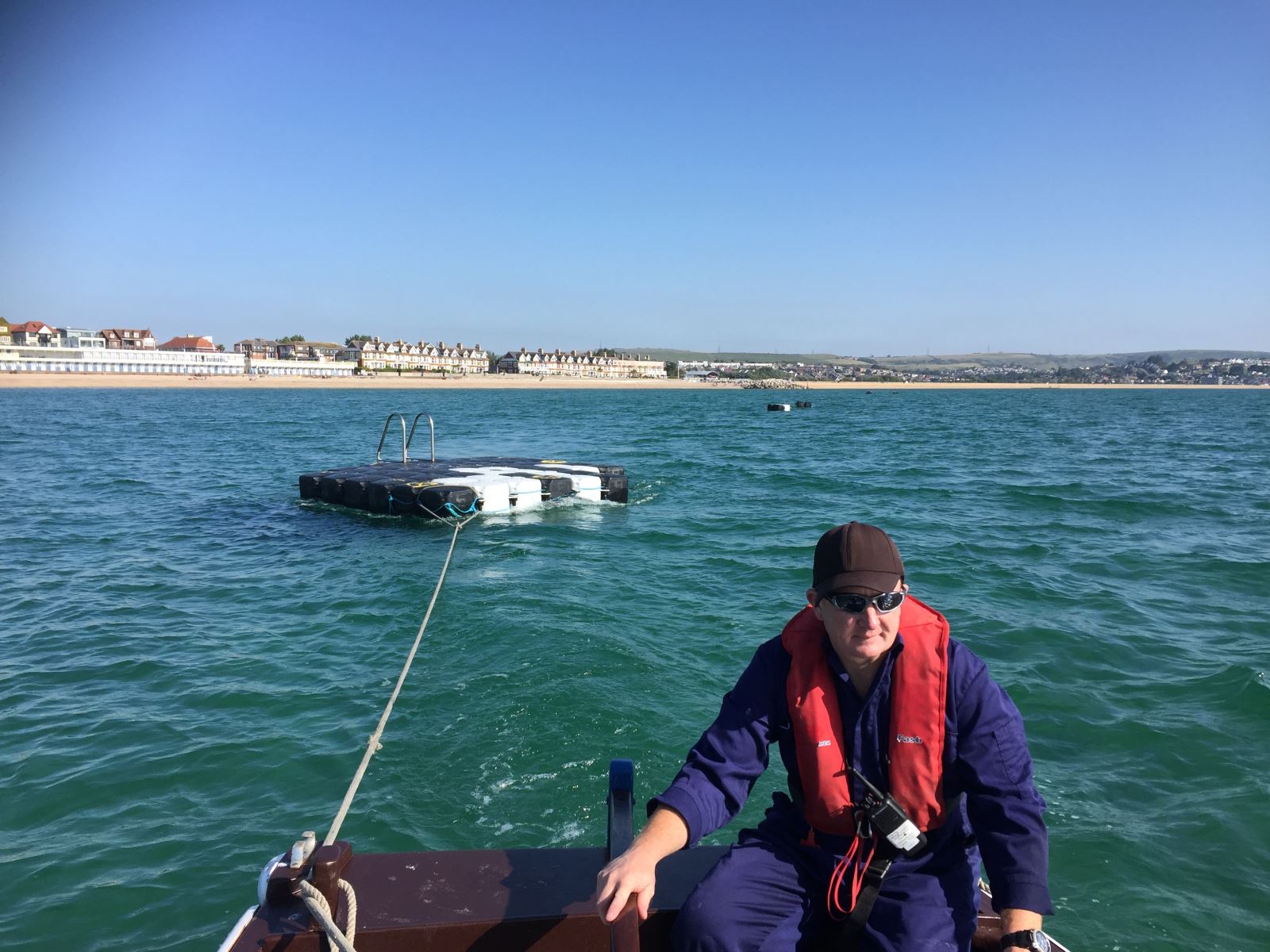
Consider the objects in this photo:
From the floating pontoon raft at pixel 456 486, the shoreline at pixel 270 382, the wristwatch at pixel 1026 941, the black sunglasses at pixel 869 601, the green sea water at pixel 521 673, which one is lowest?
the green sea water at pixel 521 673

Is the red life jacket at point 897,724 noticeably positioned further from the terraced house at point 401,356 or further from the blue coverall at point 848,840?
the terraced house at point 401,356

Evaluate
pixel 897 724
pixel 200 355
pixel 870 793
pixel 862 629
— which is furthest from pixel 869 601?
pixel 200 355

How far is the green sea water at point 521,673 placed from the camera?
5469 mm

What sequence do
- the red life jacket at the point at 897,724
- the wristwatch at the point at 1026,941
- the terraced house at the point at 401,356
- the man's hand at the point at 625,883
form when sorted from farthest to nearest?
the terraced house at the point at 401,356, the red life jacket at the point at 897,724, the wristwatch at the point at 1026,941, the man's hand at the point at 625,883

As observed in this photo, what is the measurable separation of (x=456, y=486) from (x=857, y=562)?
15751 mm

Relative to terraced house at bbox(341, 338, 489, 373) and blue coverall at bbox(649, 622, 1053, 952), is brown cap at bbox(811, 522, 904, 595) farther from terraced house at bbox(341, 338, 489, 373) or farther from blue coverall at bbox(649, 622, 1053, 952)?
terraced house at bbox(341, 338, 489, 373)

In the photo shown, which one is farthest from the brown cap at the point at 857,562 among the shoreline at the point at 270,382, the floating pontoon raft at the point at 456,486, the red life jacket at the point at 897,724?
the shoreline at the point at 270,382

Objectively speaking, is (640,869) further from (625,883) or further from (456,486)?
(456,486)

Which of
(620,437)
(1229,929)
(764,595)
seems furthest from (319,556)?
(620,437)

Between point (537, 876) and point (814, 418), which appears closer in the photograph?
point (537, 876)

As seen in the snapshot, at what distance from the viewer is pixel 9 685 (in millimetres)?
8352

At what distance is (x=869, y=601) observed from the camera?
2736mm

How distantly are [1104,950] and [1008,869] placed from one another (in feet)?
9.81

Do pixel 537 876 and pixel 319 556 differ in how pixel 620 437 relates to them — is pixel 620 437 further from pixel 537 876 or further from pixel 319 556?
pixel 537 876
